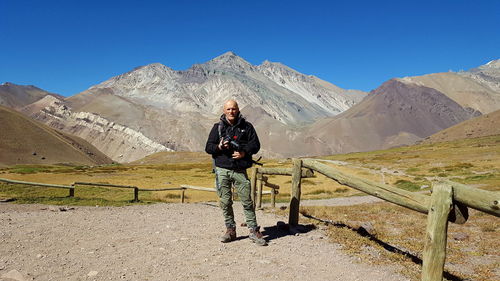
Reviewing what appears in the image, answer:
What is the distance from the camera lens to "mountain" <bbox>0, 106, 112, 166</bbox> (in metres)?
117

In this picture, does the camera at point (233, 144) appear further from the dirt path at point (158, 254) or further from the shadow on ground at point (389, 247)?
the shadow on ground at point (389, 247)

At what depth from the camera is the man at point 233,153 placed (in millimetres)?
7832

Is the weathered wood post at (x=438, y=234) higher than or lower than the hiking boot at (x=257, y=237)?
higher

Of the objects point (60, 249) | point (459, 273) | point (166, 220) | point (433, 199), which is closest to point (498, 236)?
point (459, 273)

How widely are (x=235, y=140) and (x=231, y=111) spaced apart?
2.17 feet

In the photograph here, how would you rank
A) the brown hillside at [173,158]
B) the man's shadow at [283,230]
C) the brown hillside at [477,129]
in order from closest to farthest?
the man's shadow at [283,230]
the brown hillside at [173,158]
the brown hillside at [477,129]

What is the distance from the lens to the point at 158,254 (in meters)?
7.16

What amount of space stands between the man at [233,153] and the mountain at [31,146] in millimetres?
122332

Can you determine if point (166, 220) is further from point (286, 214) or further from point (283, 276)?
point (283, 276)

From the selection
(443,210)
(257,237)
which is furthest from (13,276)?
(443,210)

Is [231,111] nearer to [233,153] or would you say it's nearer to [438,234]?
[233,153]

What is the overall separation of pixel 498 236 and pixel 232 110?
881 cm

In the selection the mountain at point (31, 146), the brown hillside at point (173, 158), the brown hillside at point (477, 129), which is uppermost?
the brown hillside at point (477, 129)

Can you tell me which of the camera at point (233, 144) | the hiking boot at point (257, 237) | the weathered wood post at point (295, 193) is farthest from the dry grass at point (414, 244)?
the camera at point (233, 144)
